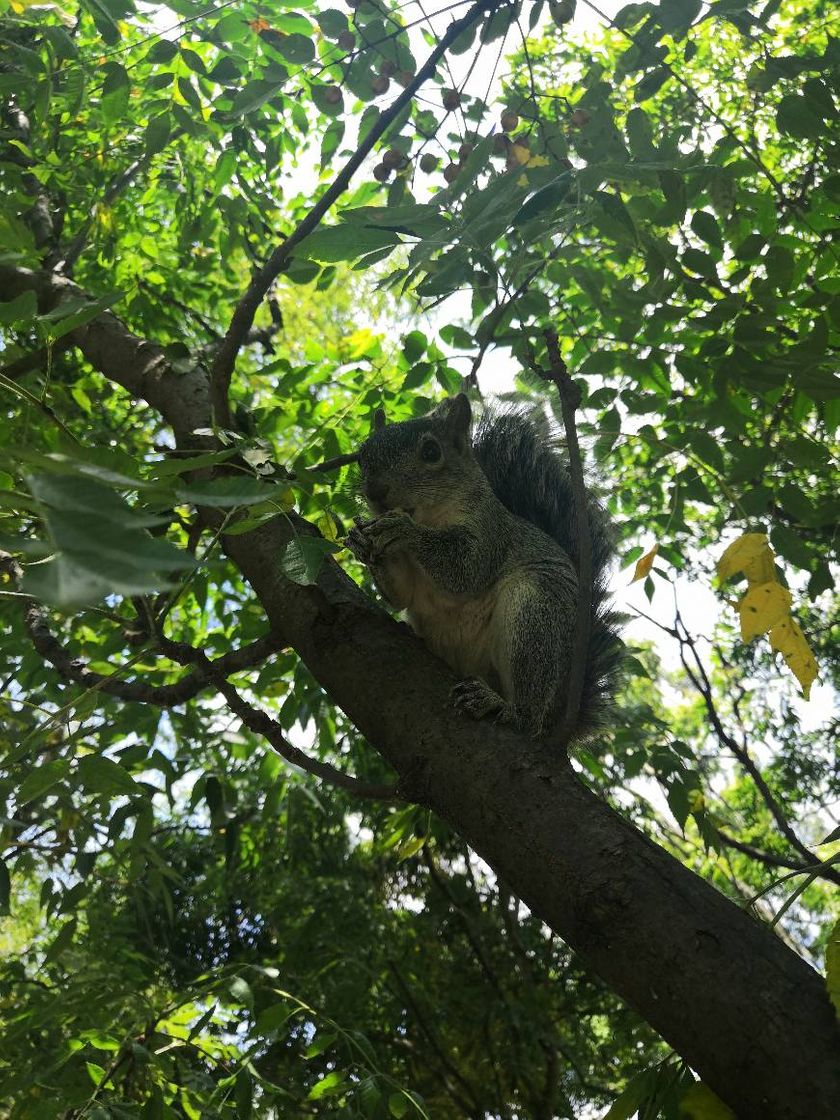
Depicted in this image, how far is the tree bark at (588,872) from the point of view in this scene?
1.00 m

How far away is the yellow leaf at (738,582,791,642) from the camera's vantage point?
4.92 feet

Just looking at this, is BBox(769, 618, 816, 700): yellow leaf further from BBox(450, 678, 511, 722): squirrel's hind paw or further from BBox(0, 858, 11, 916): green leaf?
BBox(0, 858, 11, 916): green leaf

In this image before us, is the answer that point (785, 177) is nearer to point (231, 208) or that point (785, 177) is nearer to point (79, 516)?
point (231, 208)

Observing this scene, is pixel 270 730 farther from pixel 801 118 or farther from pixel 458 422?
pixel 801 118

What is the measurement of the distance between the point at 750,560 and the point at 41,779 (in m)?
1.10

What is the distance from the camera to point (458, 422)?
274 centimetres

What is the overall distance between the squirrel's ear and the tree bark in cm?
96

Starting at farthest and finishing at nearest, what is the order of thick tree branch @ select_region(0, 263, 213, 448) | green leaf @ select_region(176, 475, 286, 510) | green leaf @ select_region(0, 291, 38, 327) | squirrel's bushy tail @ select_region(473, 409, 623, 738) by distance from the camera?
squirrel's bushy tail @ select_region(473, 409, 623, 738) → thick tree branch @ select_region(0, 263, 213, 448) → green leaf @ select_region(0, 291, 38, 327) → green leaf @ select_region(176, 475, 286, 510)

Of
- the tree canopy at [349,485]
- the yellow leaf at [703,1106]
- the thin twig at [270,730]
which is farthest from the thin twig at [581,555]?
the yellow leaf at [703,1106]

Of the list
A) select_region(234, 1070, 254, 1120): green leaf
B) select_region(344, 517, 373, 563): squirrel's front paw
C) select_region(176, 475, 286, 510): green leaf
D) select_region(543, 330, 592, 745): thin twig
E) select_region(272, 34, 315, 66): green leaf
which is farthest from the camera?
select_region(344, 517, 373, 563): squirrel's front paw

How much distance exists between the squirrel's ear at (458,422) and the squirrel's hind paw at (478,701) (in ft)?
3.02

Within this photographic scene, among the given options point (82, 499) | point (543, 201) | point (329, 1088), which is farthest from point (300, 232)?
point (329, 1088)

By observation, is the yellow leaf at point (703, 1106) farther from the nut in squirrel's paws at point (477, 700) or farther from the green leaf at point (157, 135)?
the green leaf at point (157, 135)

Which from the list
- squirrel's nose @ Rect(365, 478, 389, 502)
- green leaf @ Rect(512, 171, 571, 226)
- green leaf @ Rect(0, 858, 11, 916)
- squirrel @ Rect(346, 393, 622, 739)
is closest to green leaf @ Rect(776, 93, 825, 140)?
green leaf @ Rect(512, 171, 571, 226)
